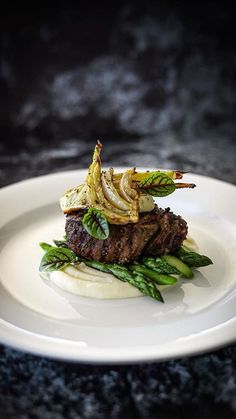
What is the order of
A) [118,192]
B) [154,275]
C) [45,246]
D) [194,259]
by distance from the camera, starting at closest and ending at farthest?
1. [154,275]
2. [118,192]
3. [194,259]
4. [45,246]

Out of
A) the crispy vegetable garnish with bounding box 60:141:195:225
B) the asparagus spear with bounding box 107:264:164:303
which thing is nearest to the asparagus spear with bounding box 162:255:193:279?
the asparagus spear with bounding box 107:264:164:303

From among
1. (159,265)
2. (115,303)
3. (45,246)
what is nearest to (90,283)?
(115,303)

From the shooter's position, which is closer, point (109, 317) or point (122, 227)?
point (109, 317)

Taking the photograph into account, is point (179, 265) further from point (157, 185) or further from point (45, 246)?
point (45, 246)

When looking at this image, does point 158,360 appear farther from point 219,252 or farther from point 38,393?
point 219,252

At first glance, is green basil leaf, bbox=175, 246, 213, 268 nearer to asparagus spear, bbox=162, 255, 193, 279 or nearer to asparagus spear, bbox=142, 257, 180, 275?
asparagus spear, bbox=162, 255, 193, 279

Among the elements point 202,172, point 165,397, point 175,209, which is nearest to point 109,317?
point 165,397
